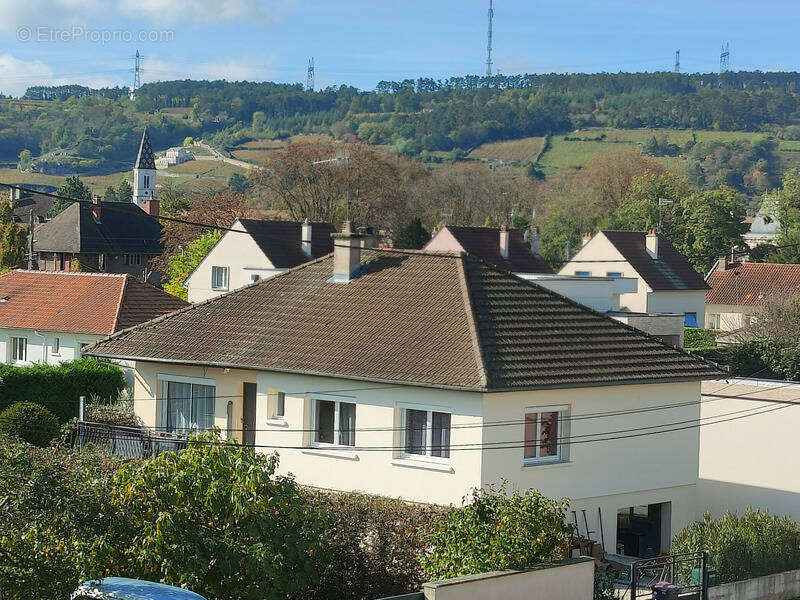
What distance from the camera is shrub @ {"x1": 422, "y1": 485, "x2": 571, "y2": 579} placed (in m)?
17.5

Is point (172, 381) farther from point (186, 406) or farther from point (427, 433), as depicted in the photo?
point (427, 433)

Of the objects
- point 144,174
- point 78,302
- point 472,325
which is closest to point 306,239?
point 78,302

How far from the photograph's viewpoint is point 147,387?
27.5 meters

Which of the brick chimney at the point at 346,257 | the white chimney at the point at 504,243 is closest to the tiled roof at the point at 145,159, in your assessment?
the white chimney at the point at 504,243

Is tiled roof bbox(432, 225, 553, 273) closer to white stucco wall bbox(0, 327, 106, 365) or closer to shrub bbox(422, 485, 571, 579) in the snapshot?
white stucco wall bbox(0, 327, 106, 365)

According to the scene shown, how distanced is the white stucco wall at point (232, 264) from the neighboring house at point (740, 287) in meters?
30.0

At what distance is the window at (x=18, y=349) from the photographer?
46.2m

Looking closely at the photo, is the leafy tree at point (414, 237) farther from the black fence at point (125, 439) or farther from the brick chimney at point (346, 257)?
the black fence at point (125, 439)

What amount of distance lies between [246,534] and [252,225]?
47508 millimetres

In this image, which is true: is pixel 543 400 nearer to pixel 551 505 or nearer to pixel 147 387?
pixel 551 505

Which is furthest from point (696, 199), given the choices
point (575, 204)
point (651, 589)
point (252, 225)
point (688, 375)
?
point (651, 589)

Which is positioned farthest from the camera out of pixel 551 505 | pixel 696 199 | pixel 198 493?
pixel 696 199

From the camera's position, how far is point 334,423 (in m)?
24.6

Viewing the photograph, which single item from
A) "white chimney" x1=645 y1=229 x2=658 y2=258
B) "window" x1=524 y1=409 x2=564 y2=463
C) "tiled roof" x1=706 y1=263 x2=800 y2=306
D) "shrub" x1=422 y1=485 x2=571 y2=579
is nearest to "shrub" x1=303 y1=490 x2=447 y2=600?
"shrub" x1=422 y1=485 x2=571 y2=579
